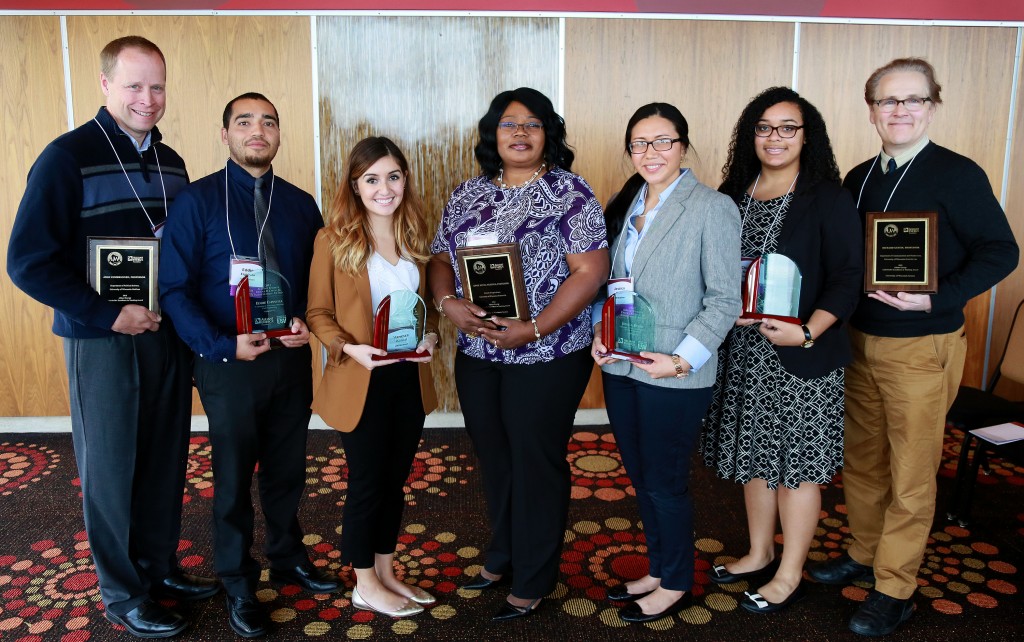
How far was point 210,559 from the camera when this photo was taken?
2797mm

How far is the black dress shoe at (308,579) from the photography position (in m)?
2.56

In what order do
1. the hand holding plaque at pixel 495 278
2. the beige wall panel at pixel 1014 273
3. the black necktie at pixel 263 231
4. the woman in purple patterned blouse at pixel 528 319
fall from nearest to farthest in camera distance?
the hand holding plaque at pixel 495 278, the woman in purple patterned blouse at pixel 528 319, the black necktie at pixel 263 231, the beige wall panel at pixel 1014 273

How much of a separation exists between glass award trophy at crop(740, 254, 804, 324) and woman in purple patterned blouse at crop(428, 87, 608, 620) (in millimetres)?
466

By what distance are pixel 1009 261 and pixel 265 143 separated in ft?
8.02

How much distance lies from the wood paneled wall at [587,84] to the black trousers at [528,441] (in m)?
2.19

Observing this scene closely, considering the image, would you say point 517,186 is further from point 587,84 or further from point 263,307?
point 587,84

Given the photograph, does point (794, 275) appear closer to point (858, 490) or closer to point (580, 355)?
point (580, 355)

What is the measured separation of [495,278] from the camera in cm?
210

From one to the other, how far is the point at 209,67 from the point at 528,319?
2.91 metres

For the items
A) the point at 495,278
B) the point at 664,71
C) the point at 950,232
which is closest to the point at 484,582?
the point at 495,278

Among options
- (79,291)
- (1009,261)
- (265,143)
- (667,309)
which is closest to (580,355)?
(667,309)

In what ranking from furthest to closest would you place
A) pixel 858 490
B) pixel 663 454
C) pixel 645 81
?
pixel 645 81 → pixel 858 490 → pixel 663 454

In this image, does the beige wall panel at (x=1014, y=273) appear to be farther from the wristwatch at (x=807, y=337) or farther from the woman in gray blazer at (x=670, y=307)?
the woman in gray blazer at (x=670, y=307)

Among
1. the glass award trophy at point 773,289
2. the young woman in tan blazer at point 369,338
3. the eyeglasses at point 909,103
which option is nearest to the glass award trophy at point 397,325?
the young woman in tan blazer at point 369,338
